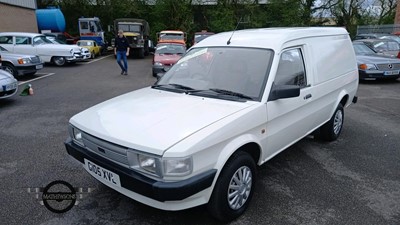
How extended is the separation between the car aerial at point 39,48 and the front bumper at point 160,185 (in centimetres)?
1551

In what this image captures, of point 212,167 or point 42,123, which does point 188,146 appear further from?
point 42,123

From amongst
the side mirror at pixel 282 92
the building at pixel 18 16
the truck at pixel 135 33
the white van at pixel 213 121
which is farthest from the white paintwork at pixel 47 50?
the side mirror at pixel 282 92

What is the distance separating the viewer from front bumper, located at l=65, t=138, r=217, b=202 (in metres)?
2.46

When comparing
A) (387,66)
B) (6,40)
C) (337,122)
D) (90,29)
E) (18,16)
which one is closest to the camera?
(337,122)

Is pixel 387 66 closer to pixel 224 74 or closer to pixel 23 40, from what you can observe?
pixel 224 74

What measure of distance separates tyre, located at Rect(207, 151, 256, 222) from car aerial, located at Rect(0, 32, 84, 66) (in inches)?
624

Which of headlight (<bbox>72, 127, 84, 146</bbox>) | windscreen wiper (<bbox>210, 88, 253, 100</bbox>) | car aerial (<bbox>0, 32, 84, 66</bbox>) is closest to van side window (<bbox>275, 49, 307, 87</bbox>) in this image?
windscreen wiper (<bbox>210, 88, 253, 100</bbox>)

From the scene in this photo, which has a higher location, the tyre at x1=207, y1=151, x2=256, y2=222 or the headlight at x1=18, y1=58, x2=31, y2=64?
the headlight at x1=18, y1=58, x2=31, y2=64

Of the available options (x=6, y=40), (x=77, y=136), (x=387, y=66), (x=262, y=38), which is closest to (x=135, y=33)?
(x=6, y=40)

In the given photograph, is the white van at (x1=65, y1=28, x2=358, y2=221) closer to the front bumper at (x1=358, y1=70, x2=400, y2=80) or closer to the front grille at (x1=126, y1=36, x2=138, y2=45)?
the front bumper at (x1=358, y1=70, x2=400, y2=80)

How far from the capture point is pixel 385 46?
1372 centimetres

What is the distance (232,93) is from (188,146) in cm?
111

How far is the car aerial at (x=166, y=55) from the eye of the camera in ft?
42.8

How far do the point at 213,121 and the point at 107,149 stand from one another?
980 mm
